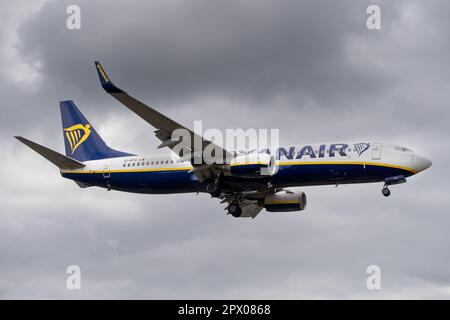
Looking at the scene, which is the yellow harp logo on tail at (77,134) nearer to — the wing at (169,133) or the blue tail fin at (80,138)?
the blue tail fin at (80,138)

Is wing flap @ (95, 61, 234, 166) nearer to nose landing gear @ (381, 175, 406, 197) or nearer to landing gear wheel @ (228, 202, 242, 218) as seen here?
landing gear wheel @ (228, 202, 242, 218)

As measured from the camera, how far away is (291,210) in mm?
73250

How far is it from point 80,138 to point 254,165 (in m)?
22.1

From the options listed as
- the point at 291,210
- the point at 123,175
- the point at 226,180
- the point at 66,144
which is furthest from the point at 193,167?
the point at 66,144

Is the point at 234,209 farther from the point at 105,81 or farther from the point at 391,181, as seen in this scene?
the point at 105,81

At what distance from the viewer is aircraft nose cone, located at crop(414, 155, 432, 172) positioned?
205 feet

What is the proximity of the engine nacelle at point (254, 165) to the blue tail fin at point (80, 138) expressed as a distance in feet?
45.7

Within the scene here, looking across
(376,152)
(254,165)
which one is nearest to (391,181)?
(376,152)

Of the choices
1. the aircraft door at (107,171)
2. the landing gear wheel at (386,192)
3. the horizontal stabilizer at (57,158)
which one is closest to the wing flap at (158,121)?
the aircraft door at (107,171)

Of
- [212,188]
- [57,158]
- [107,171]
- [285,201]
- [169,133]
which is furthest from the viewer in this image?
[285,201]

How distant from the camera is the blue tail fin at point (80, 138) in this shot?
2928 inches

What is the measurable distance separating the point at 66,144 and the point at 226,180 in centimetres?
1974

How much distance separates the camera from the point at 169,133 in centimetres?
6106

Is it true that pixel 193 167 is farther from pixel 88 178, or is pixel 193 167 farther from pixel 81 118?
pixel 81 118
